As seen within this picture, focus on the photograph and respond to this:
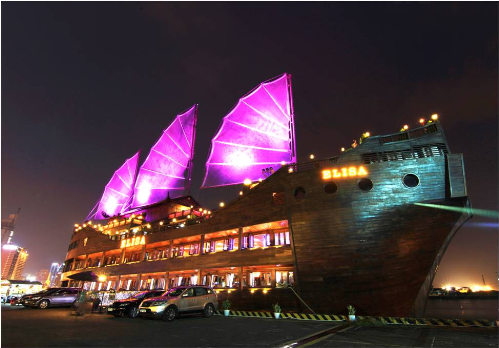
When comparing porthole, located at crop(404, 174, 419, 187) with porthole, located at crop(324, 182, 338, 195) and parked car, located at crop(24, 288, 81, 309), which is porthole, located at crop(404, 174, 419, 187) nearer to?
porthole, located at crop(324, 182, 338, 195)

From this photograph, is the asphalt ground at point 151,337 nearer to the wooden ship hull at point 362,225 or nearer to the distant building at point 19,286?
the wooden ship hull at point 362,225

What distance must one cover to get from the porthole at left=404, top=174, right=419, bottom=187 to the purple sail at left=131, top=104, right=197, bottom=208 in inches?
1277

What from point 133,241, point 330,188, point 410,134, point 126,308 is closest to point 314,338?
point 330,188

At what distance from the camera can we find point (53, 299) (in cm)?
2103

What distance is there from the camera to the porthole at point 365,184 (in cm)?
1802

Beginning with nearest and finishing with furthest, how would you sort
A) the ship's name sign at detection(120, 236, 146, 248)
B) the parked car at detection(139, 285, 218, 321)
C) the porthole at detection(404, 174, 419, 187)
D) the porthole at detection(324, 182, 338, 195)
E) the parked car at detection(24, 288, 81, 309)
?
the parked car at detection(139, 285, 218, 321), the porthole at detection(404, 174, 419, 187), the porthole at detection(324, 182, 338, 195), the parked car at detection(24, 288, 81, 309), the ship's name sign at detection(120, 236, 146, 248)

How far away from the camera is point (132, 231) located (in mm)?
37938

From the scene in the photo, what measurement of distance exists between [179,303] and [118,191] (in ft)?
160

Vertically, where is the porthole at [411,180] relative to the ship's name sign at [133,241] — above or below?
above

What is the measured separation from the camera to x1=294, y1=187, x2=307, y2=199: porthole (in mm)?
19895

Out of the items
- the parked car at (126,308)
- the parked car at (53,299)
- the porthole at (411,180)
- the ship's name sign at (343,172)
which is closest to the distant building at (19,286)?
the parked car at (53,299)

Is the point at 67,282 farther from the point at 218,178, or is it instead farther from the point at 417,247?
the point at 417,247

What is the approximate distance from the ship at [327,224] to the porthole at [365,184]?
0.20 ft

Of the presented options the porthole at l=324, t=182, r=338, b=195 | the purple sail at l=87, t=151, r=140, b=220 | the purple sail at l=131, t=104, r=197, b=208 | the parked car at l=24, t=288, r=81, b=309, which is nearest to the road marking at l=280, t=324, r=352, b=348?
the porthole at l=324, t=182, r=338, b=195
